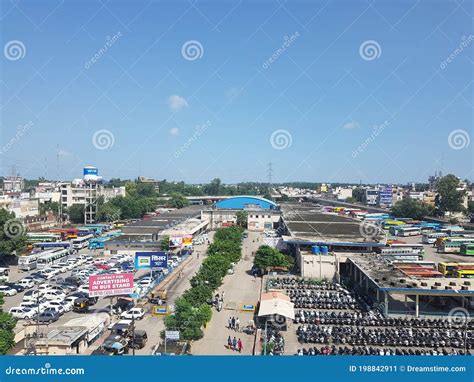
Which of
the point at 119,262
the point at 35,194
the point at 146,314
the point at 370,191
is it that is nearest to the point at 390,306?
the point at 146,314

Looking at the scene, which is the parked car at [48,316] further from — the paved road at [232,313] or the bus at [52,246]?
the bus at [52,246]

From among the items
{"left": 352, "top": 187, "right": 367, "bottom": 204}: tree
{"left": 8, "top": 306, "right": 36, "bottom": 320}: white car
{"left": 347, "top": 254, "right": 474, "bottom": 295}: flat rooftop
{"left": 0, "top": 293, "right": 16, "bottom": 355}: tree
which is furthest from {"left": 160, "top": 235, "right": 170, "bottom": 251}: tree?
{"left": 352, "top": 187, "right": 367, "bottom": 204}: tree

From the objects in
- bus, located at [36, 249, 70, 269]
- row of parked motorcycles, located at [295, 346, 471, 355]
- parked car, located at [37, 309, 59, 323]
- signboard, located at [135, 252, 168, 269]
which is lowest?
row of parked motorcycles, located at [295, 346, 471, 355]

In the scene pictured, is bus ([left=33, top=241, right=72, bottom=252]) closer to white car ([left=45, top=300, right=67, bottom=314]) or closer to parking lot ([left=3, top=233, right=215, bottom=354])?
parking lot ([left=3, top=233, right=215, bottom=354])

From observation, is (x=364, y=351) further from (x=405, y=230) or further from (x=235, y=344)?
(x=405, y=230)

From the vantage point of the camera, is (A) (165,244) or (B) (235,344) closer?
(B) (235,344)

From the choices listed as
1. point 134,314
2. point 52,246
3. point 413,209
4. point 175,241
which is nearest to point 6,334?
point 134,314

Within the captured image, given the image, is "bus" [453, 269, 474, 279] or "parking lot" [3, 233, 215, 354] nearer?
"parking lot" [3, 233, 215, 354]

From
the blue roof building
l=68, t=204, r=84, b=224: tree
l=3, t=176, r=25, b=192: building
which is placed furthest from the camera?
l=3, t=176, r=25, b=192: building
